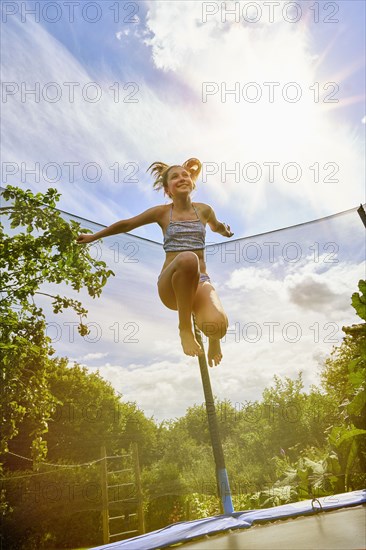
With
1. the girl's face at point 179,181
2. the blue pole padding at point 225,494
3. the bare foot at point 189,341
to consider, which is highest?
the girl's face at point 179,181

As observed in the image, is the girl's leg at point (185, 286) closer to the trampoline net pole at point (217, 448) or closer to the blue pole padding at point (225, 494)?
the trampoline net pole at point (217, 448)

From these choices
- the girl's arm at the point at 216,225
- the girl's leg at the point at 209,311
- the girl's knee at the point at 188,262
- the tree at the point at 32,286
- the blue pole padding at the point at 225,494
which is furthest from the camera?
the tree at the point at 32,286

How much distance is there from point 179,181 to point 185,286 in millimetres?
677

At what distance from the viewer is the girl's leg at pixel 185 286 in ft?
4.63

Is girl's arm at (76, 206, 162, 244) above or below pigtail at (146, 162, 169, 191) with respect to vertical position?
below

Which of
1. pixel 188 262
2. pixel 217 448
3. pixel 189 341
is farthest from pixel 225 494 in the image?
pixel 188 262

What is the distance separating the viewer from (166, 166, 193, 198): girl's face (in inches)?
76.2

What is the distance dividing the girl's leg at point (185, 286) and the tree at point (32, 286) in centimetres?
183

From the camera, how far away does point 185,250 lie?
5.81ft

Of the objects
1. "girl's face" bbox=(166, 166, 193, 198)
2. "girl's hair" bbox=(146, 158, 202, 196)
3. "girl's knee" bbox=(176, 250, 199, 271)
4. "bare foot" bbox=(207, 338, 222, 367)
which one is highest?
"girl's hair" bbox=(146, 158, 202, 196)

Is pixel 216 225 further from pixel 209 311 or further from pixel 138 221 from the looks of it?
pixel 209 311

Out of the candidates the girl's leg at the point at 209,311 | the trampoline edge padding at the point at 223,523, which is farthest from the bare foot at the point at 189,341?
the trampoline edge padding at the point at 223,523

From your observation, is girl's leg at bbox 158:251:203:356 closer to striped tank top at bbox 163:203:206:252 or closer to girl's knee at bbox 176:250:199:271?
Result: girl's knee at bbox 176:250:199:271

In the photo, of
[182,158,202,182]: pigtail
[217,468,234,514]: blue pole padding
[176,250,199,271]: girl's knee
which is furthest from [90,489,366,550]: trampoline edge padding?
[182,158,202,182]: pigtail
